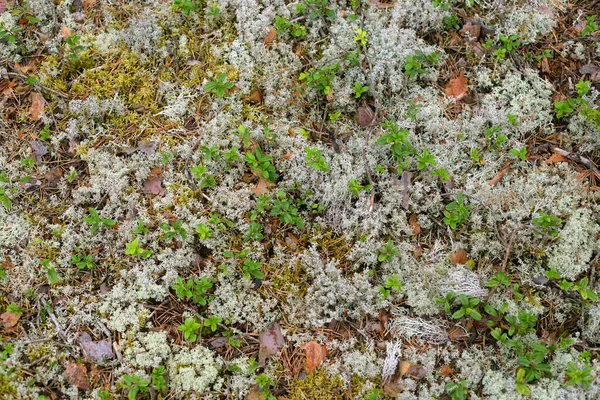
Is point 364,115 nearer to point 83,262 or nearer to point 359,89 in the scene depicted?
point 359,89

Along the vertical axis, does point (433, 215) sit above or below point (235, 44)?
below

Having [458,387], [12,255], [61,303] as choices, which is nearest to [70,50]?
[12,255]

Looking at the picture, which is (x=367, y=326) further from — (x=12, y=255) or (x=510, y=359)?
(x=12, y=255)

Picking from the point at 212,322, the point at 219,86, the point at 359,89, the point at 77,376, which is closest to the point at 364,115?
the point at 359,89

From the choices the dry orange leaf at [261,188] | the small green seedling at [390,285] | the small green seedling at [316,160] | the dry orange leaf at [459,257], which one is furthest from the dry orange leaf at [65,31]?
the dry orange leaf at [459,257]

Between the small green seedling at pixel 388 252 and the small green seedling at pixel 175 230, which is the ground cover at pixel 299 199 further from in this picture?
the small green seedling at pixel 388 252
